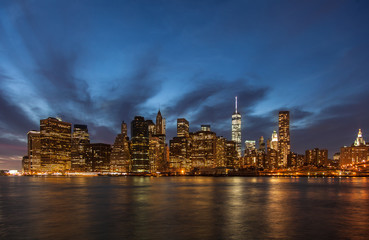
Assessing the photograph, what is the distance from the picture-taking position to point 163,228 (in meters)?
37.8

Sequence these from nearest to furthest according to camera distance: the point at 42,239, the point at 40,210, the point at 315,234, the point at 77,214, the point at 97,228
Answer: the point at 42,239, the point at 315,234, the point at 97,228, the point at 77,214, the point at 40,210

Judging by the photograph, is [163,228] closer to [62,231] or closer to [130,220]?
[130,220]

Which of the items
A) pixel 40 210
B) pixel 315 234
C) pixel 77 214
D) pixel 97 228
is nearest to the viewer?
pixel 315 234

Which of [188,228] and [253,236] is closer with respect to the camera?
[253,236]

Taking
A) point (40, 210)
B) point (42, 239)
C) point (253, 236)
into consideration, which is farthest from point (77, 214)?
point (253, 236)

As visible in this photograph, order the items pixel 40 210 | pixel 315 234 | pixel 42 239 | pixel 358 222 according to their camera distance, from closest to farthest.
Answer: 1. pixel 42 239
2. pixel 315 234
3. pixel 358 222
4. pixel 40 210

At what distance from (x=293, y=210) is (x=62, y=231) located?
3553 centimetres

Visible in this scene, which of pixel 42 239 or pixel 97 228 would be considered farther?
pixel 97 228

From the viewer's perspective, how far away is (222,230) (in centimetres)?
3653

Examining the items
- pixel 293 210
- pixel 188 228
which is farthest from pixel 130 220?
pixel 293 210

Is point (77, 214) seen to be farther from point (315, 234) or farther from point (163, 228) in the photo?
point (315, 234)

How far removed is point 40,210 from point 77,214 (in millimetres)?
8965

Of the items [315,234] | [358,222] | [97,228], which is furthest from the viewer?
[358,222]

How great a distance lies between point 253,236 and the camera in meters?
33.5
